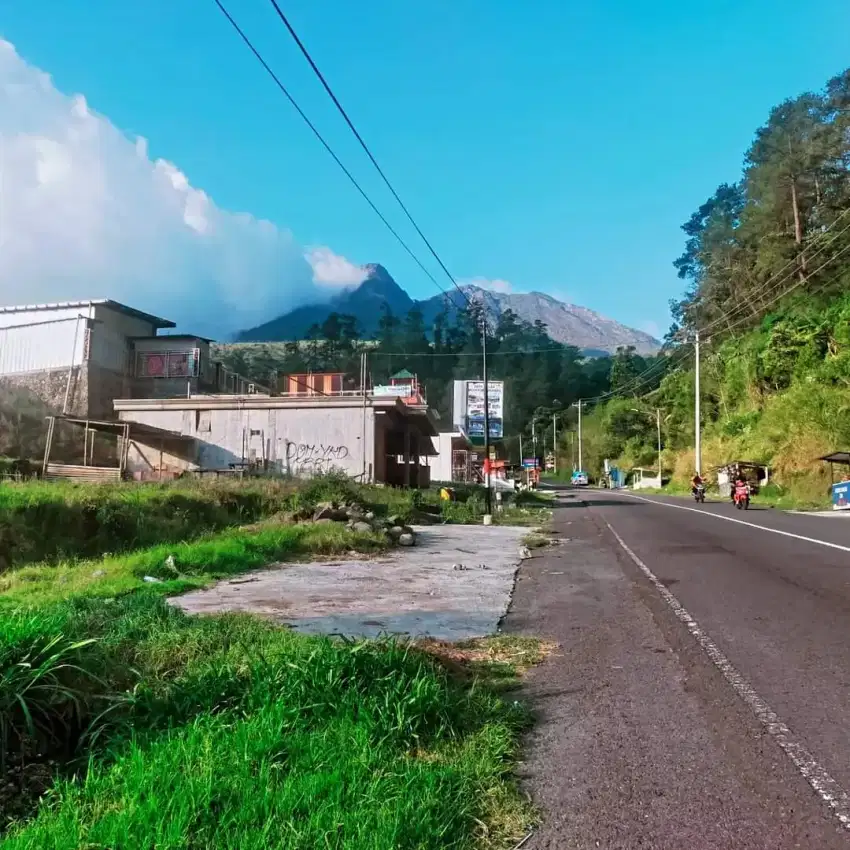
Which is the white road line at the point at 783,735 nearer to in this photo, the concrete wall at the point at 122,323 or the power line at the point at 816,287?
the concrete wall at the point at 122,323

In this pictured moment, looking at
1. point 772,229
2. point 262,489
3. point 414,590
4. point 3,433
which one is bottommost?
point 414,590

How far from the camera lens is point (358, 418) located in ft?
99.8

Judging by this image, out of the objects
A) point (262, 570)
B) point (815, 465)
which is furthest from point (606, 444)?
point (262, 570)

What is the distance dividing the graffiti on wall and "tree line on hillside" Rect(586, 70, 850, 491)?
23230 millimetres

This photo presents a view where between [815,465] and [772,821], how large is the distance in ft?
124

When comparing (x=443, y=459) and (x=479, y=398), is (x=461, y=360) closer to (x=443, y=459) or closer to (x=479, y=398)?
(x=443, y=459)

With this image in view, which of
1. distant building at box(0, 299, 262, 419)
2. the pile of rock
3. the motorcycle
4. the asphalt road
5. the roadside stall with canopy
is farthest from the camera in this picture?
distant building at box(0, 299, 262, 419)

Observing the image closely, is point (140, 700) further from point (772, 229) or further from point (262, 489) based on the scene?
point (772, 229)

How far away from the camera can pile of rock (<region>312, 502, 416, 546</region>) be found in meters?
17.0

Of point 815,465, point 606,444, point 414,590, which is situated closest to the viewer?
point 414,590

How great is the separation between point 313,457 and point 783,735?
27.2 m

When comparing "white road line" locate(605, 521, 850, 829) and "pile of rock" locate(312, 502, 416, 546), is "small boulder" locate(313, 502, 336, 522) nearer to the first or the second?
"pile of rock" locate(312, 502, 416, 546)

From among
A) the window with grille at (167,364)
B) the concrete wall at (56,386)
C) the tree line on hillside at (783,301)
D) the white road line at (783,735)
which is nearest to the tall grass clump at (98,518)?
the white road line at (783,735)

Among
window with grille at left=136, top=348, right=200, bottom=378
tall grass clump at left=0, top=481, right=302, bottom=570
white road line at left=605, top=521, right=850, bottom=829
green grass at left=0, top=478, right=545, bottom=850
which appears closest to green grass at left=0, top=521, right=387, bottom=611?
tall grass clump at left=0, top=481, right=302, bottom=570
